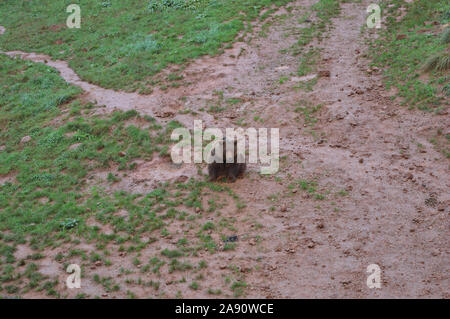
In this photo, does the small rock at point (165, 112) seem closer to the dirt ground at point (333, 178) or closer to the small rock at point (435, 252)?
the dirt ground at point (333, 178)

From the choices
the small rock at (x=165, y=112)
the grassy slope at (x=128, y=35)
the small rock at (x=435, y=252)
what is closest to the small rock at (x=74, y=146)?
the small rock at (x=165, y=112)

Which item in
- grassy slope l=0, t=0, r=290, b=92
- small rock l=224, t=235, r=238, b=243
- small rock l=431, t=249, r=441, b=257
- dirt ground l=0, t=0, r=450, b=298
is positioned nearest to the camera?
dirt ground l=0, t=0, r=450, b=298

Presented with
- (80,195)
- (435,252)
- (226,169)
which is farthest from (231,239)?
(80,195)

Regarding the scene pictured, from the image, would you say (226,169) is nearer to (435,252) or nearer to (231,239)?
(231,239)

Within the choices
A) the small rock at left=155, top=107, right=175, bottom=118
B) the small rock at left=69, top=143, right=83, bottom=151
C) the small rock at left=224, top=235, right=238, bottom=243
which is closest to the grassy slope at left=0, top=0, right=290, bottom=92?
the small rock at left=155, top=107, right=175, bottom=118

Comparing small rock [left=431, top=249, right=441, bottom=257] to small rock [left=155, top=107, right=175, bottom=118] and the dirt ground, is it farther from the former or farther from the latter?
small rock [left=155, top=107, right=175, bottom=118]
